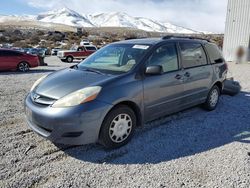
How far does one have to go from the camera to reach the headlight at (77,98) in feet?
12.0

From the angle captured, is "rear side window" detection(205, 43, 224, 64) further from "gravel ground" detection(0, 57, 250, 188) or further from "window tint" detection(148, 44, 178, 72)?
"gravel ground" detection(0, 57, 250, 188)

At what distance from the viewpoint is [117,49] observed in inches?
203

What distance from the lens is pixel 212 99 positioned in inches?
244

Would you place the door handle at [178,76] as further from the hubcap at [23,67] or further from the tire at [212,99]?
the hubcap at [23,67]

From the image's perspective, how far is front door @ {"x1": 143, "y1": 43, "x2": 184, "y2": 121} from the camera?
446 centimetres

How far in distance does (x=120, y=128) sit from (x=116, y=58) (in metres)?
1.45

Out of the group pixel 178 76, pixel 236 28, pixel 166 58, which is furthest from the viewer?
pixel 236 28

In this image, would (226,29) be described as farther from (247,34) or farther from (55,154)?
(55,154)

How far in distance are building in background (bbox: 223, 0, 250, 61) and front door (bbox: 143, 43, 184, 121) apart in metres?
15.8

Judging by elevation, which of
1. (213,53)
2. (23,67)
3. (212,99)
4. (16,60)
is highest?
(213,53)

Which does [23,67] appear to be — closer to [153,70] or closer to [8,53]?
[8,53]

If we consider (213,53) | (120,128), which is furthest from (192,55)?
(120,128)

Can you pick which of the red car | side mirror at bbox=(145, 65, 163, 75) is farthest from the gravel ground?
the red car

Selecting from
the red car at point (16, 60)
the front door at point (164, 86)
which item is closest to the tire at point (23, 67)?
the red car at point (16, 60)
